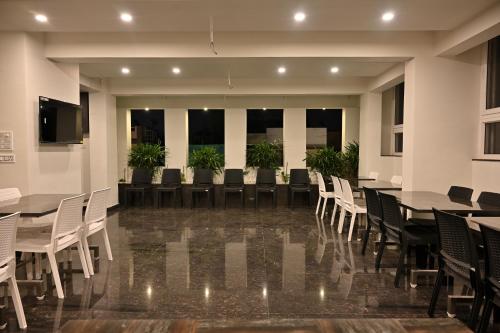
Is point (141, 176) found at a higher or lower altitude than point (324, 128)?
lower

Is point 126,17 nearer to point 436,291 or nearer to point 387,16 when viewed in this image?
point 387,16

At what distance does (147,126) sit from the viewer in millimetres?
9734

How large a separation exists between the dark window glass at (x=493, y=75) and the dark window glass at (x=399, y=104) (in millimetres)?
2525

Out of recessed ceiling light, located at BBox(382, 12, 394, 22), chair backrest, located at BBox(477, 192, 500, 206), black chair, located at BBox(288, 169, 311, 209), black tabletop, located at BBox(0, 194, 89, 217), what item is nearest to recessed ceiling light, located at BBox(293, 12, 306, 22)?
recessed ceiling light, located at BBox(382, 12, 394, 22)

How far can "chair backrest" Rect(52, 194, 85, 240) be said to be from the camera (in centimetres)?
317

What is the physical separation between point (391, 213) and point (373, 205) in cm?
54

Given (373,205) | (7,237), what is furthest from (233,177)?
(7,237)

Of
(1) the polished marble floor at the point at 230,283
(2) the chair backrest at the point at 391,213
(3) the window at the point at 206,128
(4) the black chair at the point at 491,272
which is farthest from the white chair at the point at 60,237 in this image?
(3) the window at the point at 206,128

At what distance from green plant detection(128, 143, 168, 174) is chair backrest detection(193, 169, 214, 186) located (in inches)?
48.3

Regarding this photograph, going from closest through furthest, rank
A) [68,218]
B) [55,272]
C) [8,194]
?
1. [55,272]
2. [68,218]
3. [8,194]

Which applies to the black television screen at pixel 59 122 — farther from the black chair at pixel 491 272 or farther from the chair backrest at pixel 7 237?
the black chair at pixel 491 272

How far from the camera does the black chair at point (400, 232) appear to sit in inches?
133

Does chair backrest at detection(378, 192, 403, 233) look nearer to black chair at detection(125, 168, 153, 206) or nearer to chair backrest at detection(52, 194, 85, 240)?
chair backrest at detection(52, 194, 85, 240)

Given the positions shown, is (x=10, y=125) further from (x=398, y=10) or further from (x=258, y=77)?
(x=398, y=10)
